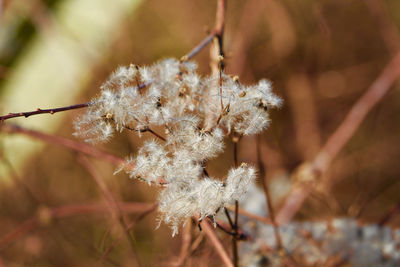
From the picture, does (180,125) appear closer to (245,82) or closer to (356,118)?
(356,118)

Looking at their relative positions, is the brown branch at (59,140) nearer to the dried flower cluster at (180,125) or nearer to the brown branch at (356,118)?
the dried flower cluster at (180,125)

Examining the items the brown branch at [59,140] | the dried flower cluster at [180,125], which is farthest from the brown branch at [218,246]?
the brown branch at [59,140]

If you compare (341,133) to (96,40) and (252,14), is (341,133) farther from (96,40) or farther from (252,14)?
(96,40)

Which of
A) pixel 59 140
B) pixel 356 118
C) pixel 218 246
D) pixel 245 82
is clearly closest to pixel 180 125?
pixel 218 246

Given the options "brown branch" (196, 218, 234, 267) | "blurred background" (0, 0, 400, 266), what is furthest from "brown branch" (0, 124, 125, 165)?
"brown branch" (196, 218, 234, 267)

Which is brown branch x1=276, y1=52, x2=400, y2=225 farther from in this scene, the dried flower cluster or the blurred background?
the dried flower cluster
